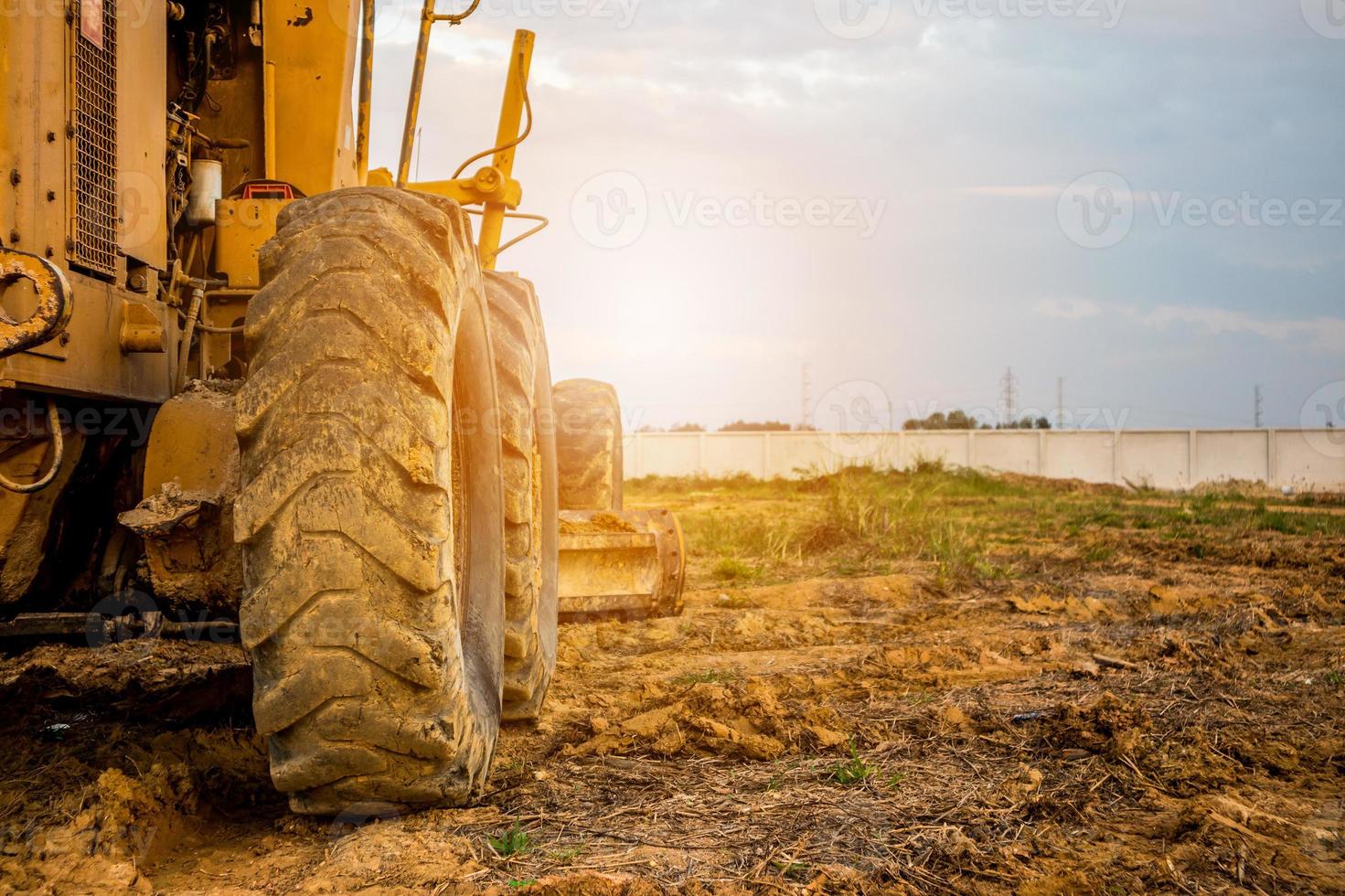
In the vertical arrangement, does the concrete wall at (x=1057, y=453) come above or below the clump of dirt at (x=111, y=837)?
above

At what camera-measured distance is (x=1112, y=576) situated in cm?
852

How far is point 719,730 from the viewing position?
3504mm

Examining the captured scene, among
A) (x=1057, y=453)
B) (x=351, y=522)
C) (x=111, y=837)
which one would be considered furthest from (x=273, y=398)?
(x=1057, y=453)

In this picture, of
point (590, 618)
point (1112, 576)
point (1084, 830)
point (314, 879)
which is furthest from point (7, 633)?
point (1112, 576)

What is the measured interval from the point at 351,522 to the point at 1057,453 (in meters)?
31.7

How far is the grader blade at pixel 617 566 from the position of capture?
192 inches

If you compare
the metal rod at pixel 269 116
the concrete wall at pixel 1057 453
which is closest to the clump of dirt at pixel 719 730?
the metal rod at pixel 269 116

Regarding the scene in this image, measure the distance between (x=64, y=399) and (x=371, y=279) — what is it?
1149 mm

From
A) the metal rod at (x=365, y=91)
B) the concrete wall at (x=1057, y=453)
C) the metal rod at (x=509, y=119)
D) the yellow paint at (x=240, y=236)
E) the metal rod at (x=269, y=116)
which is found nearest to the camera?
the yellow paint at (x=240, y=236)

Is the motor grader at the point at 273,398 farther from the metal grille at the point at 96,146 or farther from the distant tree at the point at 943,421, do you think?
the distant tree at the point at 943,421

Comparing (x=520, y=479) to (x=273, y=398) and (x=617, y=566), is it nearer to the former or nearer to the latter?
(x=273, y=398)

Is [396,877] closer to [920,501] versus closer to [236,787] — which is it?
[236,787]

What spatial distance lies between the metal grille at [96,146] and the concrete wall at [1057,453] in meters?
25.0

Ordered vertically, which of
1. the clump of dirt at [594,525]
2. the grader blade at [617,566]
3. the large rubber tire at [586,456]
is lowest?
the grader blade at [617,566]
